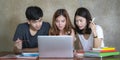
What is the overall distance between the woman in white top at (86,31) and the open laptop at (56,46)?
80cm

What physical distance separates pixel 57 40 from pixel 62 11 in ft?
3.01

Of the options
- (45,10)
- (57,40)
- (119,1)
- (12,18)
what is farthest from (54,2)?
(57,40)

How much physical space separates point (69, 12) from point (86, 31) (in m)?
0.72

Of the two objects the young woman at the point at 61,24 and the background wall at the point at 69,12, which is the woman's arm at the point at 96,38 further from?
the background wall at the point at 69,12

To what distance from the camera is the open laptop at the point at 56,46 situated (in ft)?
6.27

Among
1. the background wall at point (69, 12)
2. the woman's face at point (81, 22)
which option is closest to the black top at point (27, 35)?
the woman's face at point (81, 22)

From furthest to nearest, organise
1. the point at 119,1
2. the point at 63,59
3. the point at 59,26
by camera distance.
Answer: the point at 119,1, the point at 59,26, the point at 63,59

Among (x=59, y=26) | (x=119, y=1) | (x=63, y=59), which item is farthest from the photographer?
A: (x=119, y=1)

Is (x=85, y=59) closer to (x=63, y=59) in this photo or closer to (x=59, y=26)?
(x=63, y=59)

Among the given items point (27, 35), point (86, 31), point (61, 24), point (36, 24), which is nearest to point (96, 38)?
point (86, 31)

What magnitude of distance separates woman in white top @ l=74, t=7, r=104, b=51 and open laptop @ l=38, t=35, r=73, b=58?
80 centimetres

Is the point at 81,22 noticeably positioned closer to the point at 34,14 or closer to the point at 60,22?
the point at 60,22

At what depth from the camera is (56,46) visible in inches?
75.6

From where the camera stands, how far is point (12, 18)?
Result: 353 centimetres
